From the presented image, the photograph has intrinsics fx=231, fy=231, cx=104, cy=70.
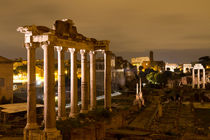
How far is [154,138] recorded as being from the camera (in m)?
12.4

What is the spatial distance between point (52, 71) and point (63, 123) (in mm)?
3124

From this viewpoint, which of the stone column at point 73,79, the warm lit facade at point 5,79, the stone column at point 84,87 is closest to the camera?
the stone column at point 73,79

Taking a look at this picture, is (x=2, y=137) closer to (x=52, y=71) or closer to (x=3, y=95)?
(x=52, y=71)

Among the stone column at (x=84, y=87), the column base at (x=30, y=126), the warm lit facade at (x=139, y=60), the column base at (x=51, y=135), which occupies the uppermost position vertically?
the warm lit facade at (x=139, y=60)

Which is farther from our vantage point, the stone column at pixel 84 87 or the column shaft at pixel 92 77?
the column shaft at pixel 92 77

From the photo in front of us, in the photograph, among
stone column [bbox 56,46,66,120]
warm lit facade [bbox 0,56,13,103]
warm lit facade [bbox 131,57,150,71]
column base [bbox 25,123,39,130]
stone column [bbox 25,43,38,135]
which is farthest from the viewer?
warm lit facade [bbox 131,57,150,71]

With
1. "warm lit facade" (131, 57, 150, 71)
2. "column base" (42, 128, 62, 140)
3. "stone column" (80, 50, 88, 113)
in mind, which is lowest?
"column base" (42, 128, 62, 140)

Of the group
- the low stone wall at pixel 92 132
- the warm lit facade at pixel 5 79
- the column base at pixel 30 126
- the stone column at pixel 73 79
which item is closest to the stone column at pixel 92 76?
the stone column at pixel 73 79

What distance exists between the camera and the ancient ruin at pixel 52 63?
11.3 metres

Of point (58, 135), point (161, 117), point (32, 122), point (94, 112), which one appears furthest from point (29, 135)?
point (161, 117)

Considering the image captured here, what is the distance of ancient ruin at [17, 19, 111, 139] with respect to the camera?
444 inches

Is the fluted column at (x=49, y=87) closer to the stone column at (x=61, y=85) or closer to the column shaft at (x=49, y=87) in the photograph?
the column shaft at (x=49, y=87)

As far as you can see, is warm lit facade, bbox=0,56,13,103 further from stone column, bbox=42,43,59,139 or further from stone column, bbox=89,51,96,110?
stone column, bbox=42,43,59,139

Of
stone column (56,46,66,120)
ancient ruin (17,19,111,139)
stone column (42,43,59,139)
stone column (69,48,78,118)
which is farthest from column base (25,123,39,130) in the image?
stone column (69,48,78,118)
